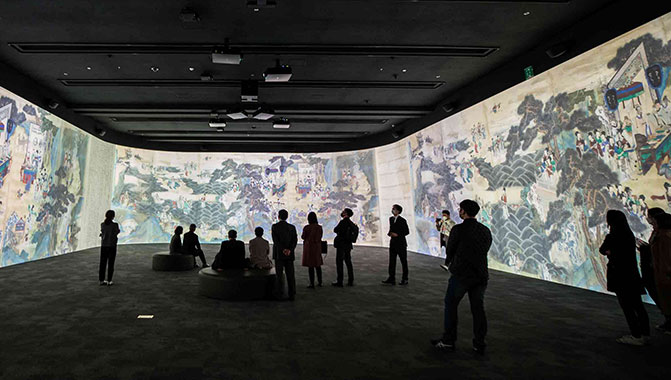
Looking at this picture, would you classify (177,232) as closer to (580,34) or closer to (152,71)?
(152,71)

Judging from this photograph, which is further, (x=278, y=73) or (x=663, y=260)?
(x=278, y=73)

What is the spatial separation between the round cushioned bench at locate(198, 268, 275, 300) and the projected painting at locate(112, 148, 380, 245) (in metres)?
9.88

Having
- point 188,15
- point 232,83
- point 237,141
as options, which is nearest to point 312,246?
point 188,15

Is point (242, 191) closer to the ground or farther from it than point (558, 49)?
closer to the ground

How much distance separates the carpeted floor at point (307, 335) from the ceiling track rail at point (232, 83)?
542 cm

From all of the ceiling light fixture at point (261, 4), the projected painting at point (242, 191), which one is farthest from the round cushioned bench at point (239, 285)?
the projected painting at point (242, 191)

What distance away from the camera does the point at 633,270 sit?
135 inches

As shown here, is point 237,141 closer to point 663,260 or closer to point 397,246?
point 397,246

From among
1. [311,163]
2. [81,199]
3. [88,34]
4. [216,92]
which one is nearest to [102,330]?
[88,34]

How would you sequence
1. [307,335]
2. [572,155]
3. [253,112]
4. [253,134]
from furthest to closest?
[253,134] < [253,112] < [572,155] < [307,335]

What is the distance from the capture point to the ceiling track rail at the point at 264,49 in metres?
6.73

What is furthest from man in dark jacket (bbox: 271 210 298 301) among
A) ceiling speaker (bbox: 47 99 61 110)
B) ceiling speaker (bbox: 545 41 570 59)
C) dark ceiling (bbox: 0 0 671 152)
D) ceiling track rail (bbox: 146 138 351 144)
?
ceiling track rail (bbox: 146 138 351 144)

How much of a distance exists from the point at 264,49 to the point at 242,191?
32.2ft

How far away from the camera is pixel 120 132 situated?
14.0 metres
